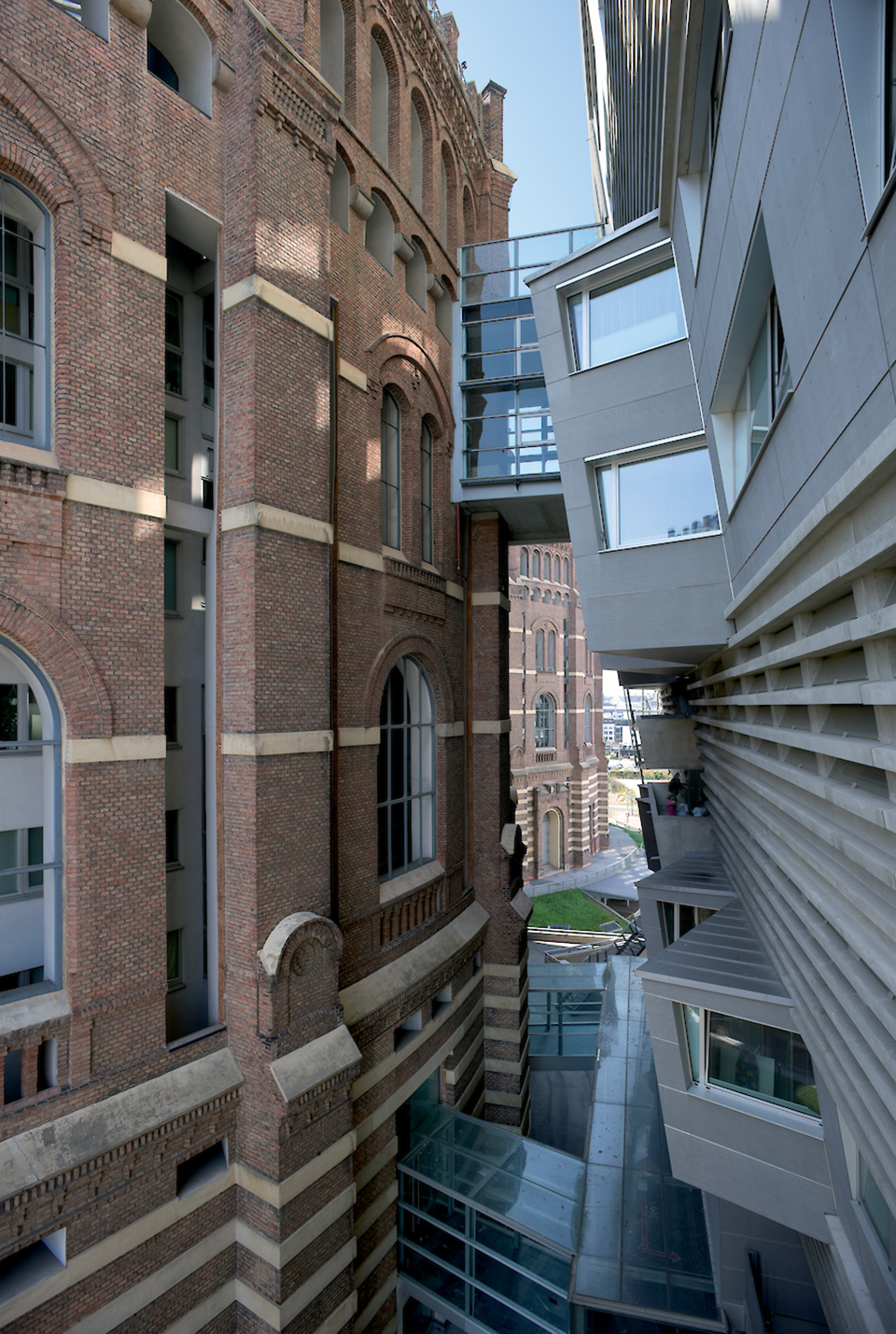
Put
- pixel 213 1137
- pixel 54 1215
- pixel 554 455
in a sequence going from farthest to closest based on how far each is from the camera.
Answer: pixel 554 455
pixel 213 1137
pixel 54 1215

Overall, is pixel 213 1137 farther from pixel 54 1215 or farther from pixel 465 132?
pixel 465 132

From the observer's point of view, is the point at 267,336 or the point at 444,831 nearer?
the point at 267,336

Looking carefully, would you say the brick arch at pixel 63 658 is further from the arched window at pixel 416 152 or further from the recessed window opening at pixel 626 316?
the arched window at pixel 416 152

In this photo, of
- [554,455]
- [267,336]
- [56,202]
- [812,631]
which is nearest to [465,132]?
[554,455]

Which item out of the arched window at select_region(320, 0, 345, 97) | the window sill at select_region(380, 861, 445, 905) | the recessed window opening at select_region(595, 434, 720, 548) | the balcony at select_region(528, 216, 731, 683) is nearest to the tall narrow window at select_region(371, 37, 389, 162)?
the arched window at select_region(320, 0, 345, 97)

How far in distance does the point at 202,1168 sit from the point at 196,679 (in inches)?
218

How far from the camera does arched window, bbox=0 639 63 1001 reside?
640cm

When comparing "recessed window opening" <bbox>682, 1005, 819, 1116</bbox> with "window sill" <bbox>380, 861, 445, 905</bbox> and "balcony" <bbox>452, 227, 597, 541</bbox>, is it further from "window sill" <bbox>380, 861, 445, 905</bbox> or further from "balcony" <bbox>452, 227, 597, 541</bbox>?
"balcony" <bbox>452, 227, 597, 541</bbox>

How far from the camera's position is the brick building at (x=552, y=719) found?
35781 millimetres

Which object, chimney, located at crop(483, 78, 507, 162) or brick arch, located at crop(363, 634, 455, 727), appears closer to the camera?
brick arch, located at crop(363, 634, 455, 727)

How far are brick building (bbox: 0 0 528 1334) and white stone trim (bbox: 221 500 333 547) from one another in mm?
34

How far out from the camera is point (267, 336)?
26.3 feet

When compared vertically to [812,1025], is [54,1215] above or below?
below

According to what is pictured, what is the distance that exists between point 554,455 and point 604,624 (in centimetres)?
636
